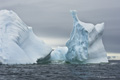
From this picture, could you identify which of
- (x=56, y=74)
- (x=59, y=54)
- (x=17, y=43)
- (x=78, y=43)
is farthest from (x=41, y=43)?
(x=56, y=74)

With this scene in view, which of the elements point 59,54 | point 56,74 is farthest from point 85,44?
point 56,74

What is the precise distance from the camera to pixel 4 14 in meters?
53.9

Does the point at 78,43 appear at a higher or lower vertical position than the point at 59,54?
higher

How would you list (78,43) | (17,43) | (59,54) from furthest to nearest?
(59,54), (78,43), (17,43)

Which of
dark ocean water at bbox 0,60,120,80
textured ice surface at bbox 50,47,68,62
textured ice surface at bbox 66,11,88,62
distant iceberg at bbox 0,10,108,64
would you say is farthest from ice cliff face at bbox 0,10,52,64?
textured ice surface at bbox 50,47,68,62

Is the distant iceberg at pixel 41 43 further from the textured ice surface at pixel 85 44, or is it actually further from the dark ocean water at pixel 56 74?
the dark ocean water at pixel 56 74

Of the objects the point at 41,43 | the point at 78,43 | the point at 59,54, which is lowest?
the point at 59,54

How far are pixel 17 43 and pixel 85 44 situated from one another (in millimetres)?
10710

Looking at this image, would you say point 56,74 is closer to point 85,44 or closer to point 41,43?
point 85,44

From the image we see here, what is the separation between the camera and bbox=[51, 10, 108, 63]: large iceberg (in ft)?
171

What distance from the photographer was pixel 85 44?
51812mm

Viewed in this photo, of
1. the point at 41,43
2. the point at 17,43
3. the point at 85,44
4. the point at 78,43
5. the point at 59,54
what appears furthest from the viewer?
the point at 59,54

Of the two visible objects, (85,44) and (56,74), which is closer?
(56,74)

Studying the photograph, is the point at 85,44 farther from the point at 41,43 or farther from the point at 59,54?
the point at 59,54
